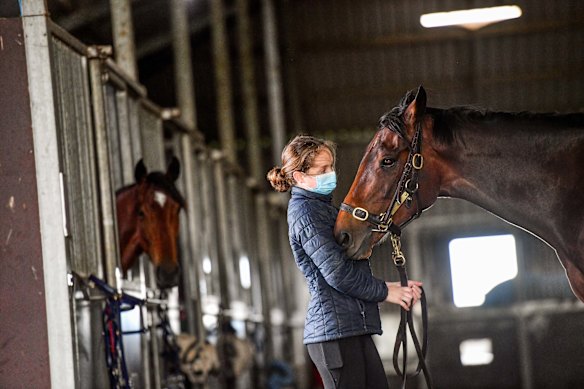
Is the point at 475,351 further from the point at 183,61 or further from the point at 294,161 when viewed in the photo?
the point at 294,161

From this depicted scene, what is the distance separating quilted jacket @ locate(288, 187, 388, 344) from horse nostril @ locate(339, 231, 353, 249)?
0.04 m

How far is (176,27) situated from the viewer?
34.4 feet

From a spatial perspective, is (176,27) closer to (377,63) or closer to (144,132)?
(144,132)

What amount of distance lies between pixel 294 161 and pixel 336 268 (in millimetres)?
377

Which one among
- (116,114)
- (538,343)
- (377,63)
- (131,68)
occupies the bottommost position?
(538,343)

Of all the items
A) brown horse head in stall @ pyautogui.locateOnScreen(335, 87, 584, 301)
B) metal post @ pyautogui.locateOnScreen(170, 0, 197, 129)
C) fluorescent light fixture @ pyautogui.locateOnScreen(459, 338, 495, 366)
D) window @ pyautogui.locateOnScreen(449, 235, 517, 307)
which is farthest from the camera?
window @ pyautogui.locateOnScreen(449, 235, 517, 307)

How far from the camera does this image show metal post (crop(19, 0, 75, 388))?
4168mm

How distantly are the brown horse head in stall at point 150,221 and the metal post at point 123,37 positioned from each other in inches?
69.0

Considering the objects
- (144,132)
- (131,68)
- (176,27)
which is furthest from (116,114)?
(176,27)

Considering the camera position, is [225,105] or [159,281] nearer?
[159,281]

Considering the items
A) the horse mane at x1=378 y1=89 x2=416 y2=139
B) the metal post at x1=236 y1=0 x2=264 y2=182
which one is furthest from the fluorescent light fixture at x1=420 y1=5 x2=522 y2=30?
the horse mane at x1=378 y1=89 x2=416 y2=139

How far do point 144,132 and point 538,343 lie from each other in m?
9.12

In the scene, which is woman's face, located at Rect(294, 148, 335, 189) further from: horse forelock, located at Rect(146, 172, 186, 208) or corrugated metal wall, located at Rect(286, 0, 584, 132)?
corrugated metal wall, located at Rect(286, 0, 584, 132)

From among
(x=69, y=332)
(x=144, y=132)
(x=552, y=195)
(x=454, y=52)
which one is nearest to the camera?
(x=552, y=195)
